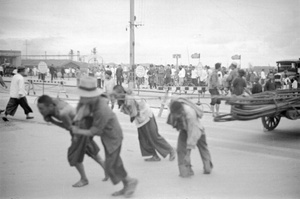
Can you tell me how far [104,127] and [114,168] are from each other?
1.87ft

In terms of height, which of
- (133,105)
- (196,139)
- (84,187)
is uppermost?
(133,105)

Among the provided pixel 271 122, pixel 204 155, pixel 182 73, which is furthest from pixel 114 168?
pixel 182 73

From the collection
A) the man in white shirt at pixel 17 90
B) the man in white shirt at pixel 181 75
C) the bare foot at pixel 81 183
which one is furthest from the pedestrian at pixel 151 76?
the bare foot at pixel 81 183

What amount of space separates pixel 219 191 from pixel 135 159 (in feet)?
6.72

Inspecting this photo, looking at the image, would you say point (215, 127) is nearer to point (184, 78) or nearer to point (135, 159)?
point (135, 159)

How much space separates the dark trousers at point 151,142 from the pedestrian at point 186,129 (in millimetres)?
828

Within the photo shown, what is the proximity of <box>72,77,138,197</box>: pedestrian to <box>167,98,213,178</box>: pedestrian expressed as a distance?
3.18ft

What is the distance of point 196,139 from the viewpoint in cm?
518

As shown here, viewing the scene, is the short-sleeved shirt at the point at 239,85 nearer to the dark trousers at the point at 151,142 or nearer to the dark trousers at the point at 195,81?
the dark trousers at the point at 151,142

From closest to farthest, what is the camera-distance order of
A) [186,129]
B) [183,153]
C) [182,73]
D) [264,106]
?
[186,129]
[183,153]
[264,106]
[182,73]

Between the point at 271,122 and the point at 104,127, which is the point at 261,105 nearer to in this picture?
the point at 271,122

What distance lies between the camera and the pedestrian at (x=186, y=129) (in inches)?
196

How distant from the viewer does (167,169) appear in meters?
5.73

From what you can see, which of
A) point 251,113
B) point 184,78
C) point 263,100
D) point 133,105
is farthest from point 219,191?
point 184,78
